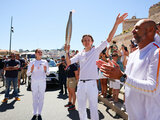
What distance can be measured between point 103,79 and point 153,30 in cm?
480

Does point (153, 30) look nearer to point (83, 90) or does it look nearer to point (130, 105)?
point (130, 105)

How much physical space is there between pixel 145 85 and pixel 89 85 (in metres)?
1.72

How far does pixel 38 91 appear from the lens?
4.25 metres

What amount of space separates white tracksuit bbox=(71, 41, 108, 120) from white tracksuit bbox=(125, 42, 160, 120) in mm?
1386

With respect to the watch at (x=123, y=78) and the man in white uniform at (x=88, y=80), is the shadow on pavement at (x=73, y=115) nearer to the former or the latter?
the man in white uniform at (x=88, y=80)

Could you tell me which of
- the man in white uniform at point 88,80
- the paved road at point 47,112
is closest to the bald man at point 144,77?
the man in white uniform at point 88,80

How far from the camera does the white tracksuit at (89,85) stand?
295 centimetres

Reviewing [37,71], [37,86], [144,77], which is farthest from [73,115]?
[144,77]

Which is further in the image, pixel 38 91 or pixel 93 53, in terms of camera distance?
pixel 38 91

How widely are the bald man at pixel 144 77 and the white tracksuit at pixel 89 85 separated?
138cm

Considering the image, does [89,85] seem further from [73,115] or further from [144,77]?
[73,115]

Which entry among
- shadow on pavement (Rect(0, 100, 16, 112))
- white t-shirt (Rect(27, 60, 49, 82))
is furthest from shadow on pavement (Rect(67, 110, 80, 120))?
shadow on pavement (Rect(0, 100, 16, 112))

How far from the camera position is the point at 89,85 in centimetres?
295

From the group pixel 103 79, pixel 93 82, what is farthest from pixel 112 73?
pixel 103 79
